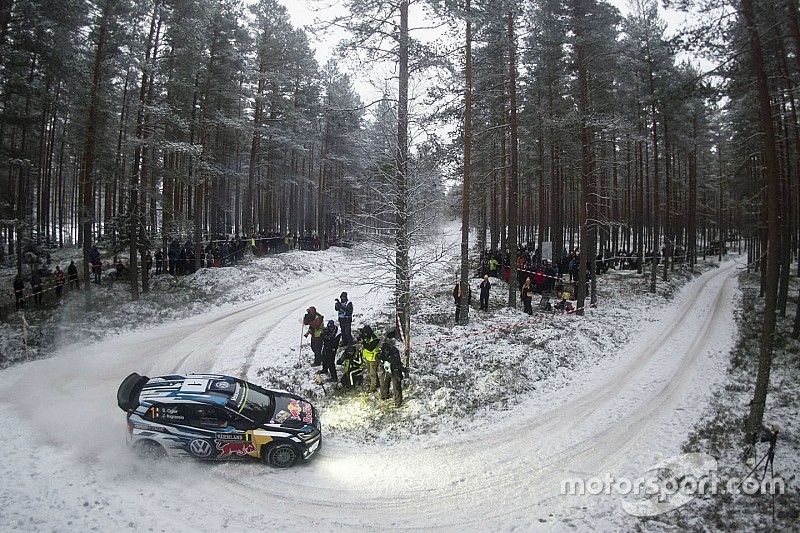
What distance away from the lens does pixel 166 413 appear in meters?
8.66

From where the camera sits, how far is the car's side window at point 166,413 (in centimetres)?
864

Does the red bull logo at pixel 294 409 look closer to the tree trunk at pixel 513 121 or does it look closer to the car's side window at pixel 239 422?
the car's side window at pixel 239 422

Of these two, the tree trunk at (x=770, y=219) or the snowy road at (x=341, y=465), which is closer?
the snowy road at (x=341, y=465)

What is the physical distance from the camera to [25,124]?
1534cm

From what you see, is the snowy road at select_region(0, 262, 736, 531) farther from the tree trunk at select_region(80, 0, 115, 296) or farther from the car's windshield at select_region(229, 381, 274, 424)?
the tree trunk at select_region(80, 0, 115, 296)

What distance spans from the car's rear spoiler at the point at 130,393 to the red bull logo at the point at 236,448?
2044 mm

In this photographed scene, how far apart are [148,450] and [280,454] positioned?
2724 mm

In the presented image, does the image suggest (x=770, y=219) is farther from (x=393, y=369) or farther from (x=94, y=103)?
(x=94, y=103)

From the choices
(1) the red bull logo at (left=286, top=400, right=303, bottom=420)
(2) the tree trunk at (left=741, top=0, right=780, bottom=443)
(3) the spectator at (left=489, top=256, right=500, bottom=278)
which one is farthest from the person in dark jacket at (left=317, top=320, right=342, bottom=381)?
(3) the spectator at (left=489, top=256, right=500, bottom=278)

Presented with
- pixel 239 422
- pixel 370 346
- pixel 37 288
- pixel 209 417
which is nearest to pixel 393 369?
pixel 370 346

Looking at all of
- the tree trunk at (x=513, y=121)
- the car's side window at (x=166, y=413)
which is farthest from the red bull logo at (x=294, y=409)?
the tree trunk at (x=513, y=121)

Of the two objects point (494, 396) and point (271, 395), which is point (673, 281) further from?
point (271, 395)

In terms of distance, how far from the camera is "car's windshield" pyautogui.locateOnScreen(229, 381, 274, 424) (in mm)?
8906

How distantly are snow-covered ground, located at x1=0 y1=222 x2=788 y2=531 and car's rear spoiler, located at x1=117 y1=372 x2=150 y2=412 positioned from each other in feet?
3.13
